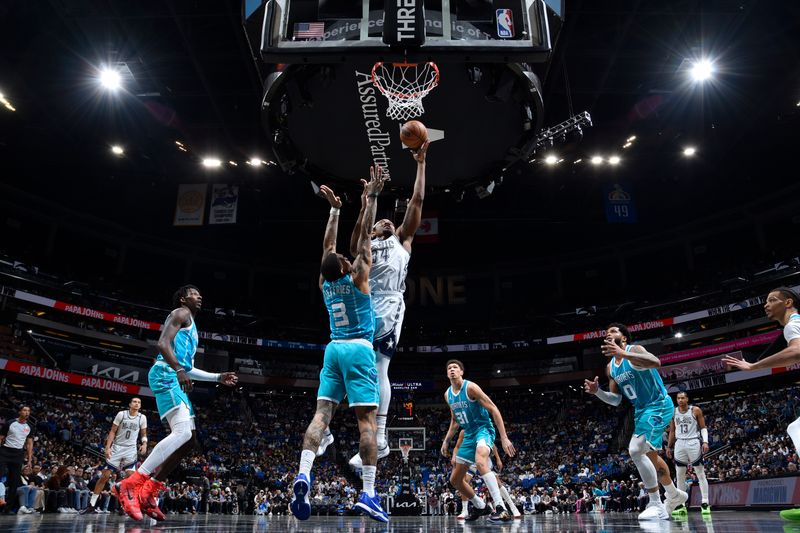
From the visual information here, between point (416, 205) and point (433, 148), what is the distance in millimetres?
5432

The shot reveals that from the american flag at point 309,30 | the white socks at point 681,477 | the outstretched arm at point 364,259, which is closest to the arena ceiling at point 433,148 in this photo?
the american flag at point 309,30

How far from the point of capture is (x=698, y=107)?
67.4 feet

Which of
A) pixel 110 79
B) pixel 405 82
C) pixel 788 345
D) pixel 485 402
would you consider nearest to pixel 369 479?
pixel 485 402

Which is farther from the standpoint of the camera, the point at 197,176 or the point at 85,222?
the point at 85,222

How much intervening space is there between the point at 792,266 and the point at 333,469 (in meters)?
25.0

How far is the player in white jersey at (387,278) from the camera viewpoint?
5.98m

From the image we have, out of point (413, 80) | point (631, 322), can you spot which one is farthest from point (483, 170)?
point (631, 322)

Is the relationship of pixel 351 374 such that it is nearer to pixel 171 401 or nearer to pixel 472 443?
pixel 171 401

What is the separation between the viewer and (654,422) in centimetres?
706

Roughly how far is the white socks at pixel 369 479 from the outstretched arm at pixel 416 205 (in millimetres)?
2406

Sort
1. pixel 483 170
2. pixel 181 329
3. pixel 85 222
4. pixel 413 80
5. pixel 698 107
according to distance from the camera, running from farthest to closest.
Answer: pixel 85 222 → pixel 698 107 → pixel 483 170 → pixel 413 80 → pixel 181 329

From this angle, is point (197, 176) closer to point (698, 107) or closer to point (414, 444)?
point (414, 444)

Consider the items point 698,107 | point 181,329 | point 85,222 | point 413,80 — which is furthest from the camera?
point 85,222

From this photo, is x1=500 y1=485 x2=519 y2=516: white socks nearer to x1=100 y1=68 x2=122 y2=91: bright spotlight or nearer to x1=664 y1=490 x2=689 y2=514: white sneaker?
x1=664 y1=490 x2=689 y2=514: white sneaker
